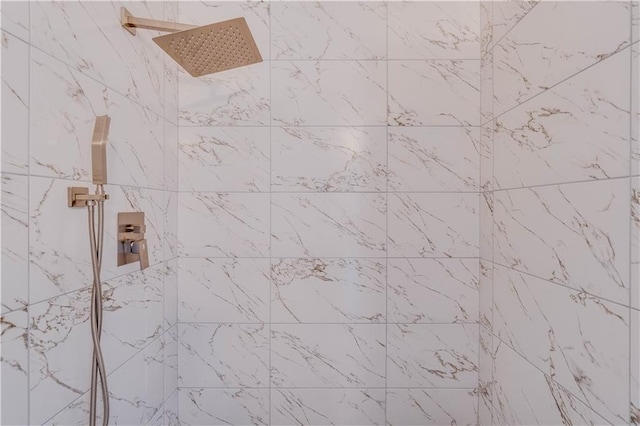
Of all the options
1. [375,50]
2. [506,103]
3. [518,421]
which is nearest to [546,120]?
[506,103]

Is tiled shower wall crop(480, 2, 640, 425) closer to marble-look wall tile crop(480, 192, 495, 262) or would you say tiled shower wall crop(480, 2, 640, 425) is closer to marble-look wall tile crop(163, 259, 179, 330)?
marble-look wall tile crop(480, 192, 495, 262)

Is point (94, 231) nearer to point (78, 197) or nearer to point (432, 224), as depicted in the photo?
point (78, 197)

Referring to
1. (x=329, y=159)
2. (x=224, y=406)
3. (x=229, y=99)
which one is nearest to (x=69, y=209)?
(x=229, y=99)

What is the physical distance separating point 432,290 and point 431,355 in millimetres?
246

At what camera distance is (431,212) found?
1.22m

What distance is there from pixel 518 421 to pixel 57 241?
1.33 metres

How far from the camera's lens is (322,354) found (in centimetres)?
122

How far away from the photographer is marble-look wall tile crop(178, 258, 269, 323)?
123 cm

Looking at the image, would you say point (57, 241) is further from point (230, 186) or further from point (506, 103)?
point (506, 103)

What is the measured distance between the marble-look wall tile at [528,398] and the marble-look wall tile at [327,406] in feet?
1.34

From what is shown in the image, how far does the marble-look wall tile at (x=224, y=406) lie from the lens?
1.22 meters

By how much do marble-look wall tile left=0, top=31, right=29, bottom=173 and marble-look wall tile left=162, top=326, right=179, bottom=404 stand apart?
29.6 inches

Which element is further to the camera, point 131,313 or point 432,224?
point 432,224

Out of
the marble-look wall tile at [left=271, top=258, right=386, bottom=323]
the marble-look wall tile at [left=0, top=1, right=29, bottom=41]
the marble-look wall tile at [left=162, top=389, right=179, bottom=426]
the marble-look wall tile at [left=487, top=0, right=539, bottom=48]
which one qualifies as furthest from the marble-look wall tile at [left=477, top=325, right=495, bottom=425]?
the marble-look wall tile at [left=0, top=1, right=29, bottom=41]
